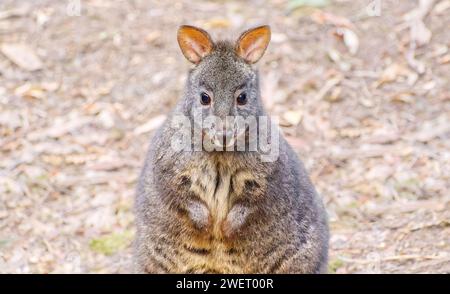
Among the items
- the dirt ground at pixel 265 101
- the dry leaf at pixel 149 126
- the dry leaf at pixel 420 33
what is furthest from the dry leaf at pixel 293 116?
the dry leaf at pixel 420 33

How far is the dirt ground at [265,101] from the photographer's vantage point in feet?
19.3

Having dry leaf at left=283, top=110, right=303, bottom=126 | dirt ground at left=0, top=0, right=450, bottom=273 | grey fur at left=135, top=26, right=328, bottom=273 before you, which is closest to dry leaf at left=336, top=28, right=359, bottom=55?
dirt ground at left=0, top=0, right=450, bottom=273

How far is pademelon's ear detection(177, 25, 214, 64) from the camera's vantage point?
468cm

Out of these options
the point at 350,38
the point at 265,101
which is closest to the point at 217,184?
the point at 265,101

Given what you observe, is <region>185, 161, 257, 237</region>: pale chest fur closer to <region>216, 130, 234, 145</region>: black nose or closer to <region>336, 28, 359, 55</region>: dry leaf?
<region>216, 130, 234, 145</region>: black nose

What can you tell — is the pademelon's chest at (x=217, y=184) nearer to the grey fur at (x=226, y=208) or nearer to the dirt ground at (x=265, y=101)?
the grey fur at (x=226, y=208)

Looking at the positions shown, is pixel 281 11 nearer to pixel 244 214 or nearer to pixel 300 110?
pixel 300 110

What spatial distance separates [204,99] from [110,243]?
180cm

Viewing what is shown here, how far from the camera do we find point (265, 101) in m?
7.11

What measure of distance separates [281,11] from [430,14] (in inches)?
58.8

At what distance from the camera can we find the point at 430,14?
25.1ft

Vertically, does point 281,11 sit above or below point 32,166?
above

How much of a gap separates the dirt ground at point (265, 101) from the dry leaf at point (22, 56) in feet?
0.04
